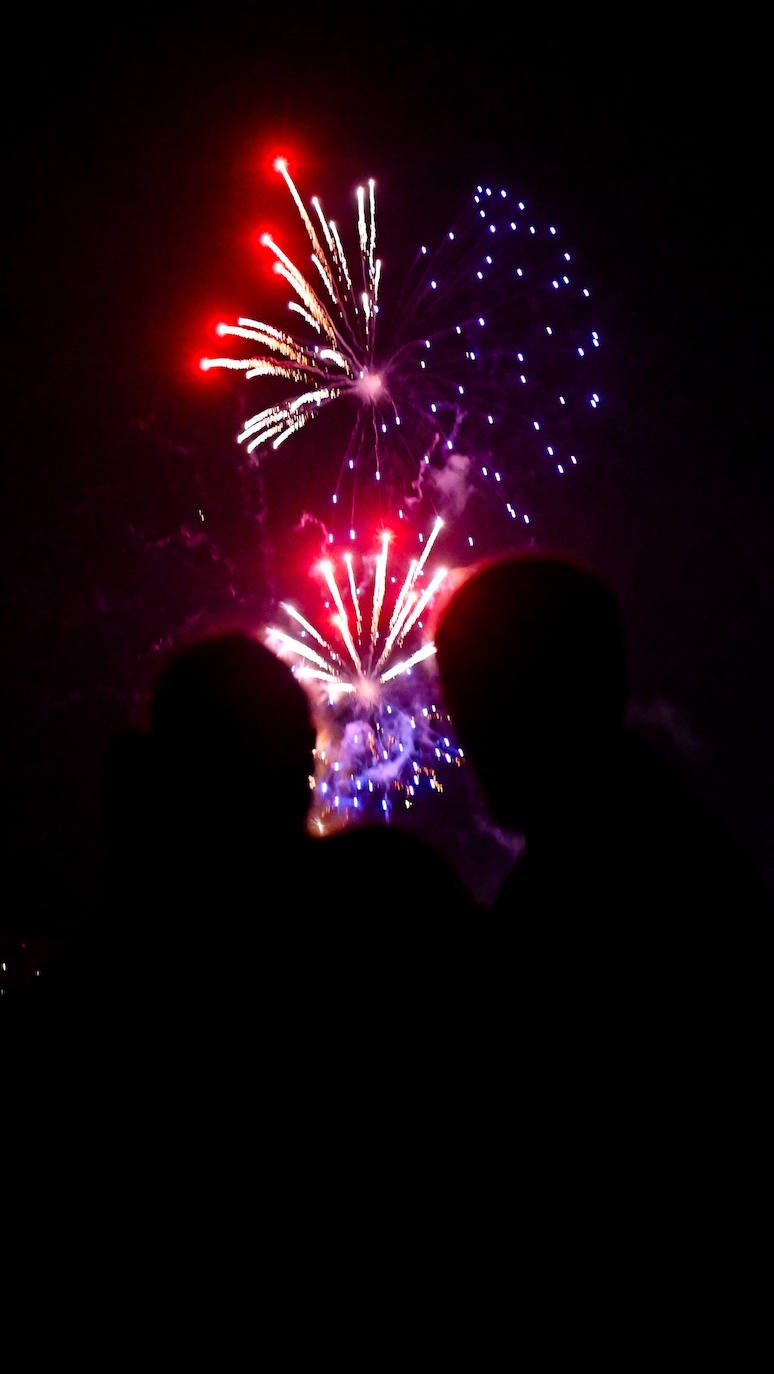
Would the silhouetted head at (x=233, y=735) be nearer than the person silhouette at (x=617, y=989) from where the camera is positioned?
No

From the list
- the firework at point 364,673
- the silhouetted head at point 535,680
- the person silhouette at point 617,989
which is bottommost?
the person silhouette at point 617,989

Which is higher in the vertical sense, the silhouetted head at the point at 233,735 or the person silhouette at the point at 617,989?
the silhouetted head at the point at 233,735

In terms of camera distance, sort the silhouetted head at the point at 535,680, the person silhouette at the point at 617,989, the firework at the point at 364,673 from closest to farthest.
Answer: the person silhouette at the point at 617,989 < the silhouetted head at the point at 535,680 < the firework at the point at 364,673

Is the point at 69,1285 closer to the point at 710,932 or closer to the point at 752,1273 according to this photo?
the point at 752,1273

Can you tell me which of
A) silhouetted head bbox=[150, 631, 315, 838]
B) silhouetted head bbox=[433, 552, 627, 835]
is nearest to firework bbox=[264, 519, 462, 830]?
silhouetted head bbox=[150, 631, 315, 838]

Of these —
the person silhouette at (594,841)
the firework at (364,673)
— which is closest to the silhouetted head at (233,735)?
the person silhouette at (594,841)

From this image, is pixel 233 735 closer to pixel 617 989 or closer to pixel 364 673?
pixel 617 989

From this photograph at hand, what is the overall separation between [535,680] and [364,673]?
50.0 ft

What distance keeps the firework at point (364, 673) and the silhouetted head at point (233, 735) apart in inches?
540

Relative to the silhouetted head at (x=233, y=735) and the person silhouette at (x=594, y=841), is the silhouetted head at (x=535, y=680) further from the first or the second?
the silhouetted head at (x=233, y=735)

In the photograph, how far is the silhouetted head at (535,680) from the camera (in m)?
1.37

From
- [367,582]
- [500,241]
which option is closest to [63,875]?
[367,582]

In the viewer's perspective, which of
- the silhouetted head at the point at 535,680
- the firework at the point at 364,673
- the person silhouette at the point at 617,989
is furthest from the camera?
the firework at the point at 364,673

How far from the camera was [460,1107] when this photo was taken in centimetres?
121
